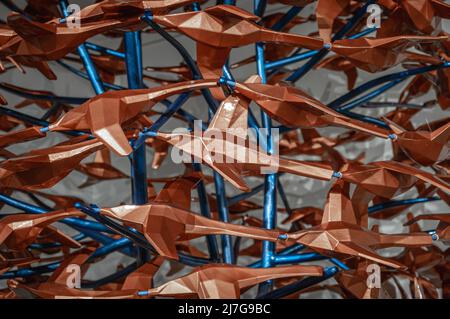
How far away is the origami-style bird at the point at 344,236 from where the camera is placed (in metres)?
0.41

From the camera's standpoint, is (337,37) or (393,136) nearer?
(393,136)

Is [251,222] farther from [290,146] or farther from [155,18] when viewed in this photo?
[155,18]

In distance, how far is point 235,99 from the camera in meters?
0.40

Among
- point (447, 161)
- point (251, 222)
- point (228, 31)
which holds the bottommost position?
point (251, 222)

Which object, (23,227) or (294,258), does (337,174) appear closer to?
(294,258)

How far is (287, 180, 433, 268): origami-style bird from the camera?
1.33ft

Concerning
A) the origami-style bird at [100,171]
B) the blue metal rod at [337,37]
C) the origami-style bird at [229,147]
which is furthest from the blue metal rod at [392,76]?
the origami-style bird at [100,171]

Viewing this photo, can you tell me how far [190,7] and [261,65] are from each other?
14 centimetres

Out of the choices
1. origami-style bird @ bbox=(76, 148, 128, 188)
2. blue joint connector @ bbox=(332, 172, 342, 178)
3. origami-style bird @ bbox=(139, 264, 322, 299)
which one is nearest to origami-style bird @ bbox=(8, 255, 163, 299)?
origami-style bird @ bbox=(139, 264, 322, 299)

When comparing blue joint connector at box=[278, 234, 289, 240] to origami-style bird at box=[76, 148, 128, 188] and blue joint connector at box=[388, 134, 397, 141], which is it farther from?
origami-style bird at box=[76, 148, 128, 188]

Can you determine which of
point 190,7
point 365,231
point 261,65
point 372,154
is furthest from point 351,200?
point 372,154

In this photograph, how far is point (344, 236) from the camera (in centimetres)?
41

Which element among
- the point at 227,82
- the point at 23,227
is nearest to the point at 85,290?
the point at 23,227

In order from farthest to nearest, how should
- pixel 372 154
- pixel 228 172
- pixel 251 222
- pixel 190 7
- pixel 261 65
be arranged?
pixel 372 154, pixel 251 222, pixel 190 7, pixel 261 65, pixel 228 172
